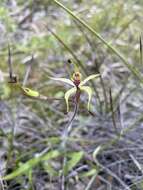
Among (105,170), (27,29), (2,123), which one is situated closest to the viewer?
(105,170)

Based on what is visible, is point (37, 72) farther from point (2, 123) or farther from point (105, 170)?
point (105, 170)

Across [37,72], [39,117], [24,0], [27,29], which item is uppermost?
[24,0]

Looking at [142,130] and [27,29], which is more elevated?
[27,29]

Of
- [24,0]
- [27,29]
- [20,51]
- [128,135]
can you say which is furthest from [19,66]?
[128,135]

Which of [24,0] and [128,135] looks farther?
[24,0]

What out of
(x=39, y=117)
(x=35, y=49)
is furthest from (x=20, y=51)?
(x=39, y=117)

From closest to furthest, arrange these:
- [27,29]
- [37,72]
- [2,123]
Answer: [2,123] → [37,72] → [27,29]
